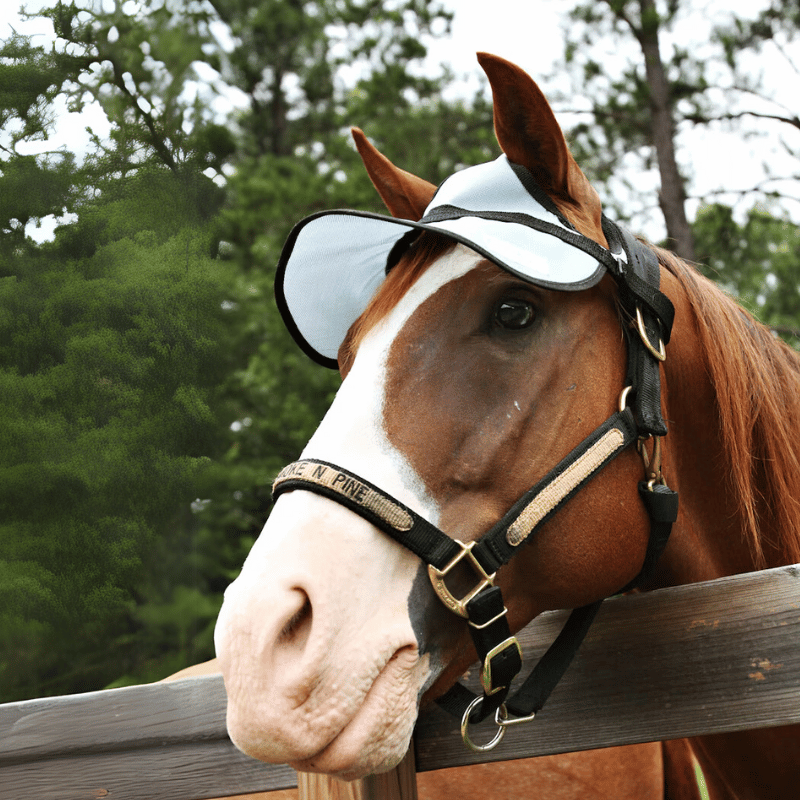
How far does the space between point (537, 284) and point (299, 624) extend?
2.29 feet

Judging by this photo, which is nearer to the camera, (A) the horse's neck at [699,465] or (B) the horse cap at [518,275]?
(B) the horse cap at [518,275]

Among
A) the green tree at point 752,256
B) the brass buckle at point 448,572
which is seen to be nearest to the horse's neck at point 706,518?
the brass buckle at point 448,572

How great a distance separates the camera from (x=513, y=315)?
1.40m

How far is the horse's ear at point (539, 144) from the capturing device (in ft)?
4.70

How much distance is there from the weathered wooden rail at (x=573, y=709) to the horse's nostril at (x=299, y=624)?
0.62m

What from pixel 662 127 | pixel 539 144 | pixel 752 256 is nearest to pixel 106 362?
pixel 539 144

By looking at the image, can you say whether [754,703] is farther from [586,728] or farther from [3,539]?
[3,539]

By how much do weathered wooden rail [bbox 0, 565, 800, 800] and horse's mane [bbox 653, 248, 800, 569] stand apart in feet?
1.02

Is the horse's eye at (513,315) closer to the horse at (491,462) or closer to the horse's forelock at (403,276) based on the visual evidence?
the horse at (491,462)

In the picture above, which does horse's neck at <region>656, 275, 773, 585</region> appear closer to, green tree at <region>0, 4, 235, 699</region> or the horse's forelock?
the horse's forelock

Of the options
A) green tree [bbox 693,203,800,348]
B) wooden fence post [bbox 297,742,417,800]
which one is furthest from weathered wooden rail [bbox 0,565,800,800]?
green tree [bbox 693,203,800,348]

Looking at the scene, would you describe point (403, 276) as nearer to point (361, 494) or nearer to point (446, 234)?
point (446, 234)

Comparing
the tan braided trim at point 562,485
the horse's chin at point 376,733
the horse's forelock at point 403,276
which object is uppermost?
the horse's forelock at point 403,276

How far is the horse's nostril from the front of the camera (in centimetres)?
110
